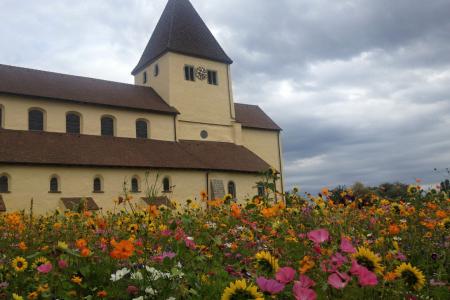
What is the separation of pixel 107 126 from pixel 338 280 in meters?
29.4

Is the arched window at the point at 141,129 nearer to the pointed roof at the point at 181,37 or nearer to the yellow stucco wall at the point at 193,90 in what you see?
the yellow stucco wall at the point at 193,90

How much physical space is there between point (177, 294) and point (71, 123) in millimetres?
27414

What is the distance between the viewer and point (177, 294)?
8.37 ft

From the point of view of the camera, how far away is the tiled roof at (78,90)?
88.7ft

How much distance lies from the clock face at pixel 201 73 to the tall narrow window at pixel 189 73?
0.43 metres

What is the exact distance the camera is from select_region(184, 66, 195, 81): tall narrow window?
112ft

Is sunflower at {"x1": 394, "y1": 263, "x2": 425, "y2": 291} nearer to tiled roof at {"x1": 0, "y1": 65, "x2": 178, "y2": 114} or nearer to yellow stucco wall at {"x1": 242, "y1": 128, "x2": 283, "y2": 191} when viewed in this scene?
tiled roof at {"x1": 0, "y1": 65, "x2": 178, "y2": 114}

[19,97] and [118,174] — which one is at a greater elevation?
[19,97]

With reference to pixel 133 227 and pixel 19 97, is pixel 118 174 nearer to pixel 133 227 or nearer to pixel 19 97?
pixel 19 97

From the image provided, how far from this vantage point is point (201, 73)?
3516 centimetres

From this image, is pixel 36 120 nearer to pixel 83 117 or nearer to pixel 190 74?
pixel 83 117

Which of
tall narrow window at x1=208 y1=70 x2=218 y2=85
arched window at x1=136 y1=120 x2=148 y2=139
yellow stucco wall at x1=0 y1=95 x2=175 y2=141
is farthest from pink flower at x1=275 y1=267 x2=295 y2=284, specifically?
tall narrow window at x1=208 y1=70 x2=218 y2=85

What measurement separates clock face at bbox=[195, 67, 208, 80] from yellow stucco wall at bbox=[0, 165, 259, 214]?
9.67 metres

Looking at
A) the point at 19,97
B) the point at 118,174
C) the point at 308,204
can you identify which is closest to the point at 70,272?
the point at 308,204
